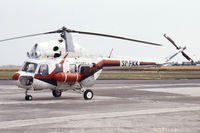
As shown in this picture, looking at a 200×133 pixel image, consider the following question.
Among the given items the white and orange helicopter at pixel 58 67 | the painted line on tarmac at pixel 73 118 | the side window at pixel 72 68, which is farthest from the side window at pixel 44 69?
the painted line on tarmac at pixel 73 118

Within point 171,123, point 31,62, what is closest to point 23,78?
point 31,62

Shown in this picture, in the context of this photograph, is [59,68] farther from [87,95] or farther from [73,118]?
[73,118]

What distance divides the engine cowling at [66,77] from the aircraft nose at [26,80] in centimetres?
151

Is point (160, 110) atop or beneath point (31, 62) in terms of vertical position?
beneath

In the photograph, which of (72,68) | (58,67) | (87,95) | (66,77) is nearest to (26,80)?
(58,67)

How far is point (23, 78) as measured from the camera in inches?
A: 781

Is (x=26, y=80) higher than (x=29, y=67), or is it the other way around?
(x=29, y=67)

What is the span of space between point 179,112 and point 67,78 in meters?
8.07

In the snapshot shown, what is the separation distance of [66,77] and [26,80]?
238 centimetres

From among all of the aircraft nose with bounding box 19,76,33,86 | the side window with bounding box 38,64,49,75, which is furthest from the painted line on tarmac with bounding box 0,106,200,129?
the side window with bounding box 38,64,49,75

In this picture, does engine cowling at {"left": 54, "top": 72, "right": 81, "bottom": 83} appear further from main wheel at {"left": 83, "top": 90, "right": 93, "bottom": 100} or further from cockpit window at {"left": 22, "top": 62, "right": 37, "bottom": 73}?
cockpit window at {"left": 22, "top": 62, "right": 37, "bottom": 73}

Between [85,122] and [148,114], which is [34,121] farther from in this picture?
[148,114]

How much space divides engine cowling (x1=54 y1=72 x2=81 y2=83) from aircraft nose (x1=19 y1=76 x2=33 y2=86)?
151 centimetres

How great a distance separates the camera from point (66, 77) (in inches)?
813
